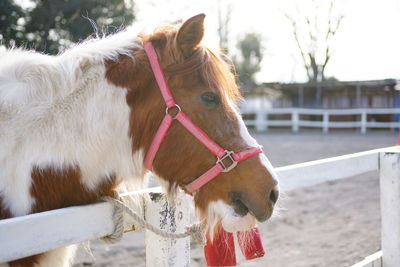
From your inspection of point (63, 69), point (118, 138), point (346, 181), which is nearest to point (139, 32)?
point (63, 69)

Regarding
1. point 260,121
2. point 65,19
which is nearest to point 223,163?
point 65,19

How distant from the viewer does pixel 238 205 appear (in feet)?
5.23

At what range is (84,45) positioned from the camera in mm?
1787

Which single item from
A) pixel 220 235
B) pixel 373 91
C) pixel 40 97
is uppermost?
pixel 40 97

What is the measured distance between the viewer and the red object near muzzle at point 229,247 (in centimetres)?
182

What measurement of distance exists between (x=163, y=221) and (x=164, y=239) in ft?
0.27

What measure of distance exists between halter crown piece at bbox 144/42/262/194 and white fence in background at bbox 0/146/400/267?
205mm

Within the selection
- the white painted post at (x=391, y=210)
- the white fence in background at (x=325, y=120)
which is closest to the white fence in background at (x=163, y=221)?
the white painted post at (x=391, y=210)

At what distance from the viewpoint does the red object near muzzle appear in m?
1.82

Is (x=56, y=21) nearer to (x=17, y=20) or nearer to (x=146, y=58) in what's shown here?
(x=17, y=20)

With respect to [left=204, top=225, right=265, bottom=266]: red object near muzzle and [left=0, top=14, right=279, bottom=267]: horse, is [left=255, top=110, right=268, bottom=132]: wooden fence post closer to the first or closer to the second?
[left=204, top=225, right=265, bottom=266]: red object near muzzle

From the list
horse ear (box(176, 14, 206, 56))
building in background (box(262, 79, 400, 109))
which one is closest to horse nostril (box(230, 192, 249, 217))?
horse ear (box(176, 14, 206, 56))

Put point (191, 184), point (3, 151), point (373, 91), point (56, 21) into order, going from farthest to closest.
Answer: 1. point (373, 91)
2. point (56, 21)
3. point (191, 184)
4. point (3, 151)

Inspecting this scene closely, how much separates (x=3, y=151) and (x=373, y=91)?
1062 inches
